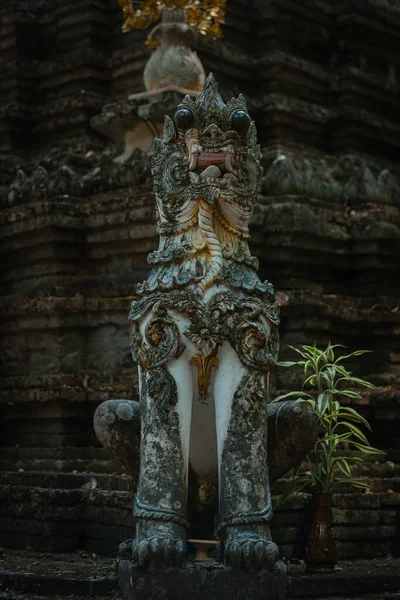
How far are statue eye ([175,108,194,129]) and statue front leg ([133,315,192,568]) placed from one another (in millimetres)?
1209

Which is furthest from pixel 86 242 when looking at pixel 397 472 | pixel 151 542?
pixel 151 542

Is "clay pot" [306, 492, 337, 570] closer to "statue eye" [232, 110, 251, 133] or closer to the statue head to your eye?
the statue head

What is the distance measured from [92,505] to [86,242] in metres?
2.93

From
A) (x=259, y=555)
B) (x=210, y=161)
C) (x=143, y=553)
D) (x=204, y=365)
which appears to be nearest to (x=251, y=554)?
(x=259, y=555)

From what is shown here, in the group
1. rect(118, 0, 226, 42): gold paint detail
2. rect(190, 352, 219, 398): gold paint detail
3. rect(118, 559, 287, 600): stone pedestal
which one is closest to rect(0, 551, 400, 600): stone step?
rect(118, 559, 287, 600): stone pedestal

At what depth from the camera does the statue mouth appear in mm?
6102

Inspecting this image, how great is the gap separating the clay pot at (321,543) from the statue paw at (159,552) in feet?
4.97

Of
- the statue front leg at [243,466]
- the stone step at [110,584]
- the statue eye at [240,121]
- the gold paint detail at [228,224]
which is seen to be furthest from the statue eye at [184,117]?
the stone step at [110,584]

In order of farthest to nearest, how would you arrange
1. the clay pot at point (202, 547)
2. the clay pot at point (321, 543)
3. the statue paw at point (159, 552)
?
the clay pot at point (321, 543)
the clay pot at point (202, 547)
the statue paw at point (159, 552)

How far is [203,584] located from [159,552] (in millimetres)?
300

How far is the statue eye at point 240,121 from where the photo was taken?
243 inches

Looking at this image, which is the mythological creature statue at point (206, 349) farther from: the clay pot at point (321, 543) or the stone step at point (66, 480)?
the stone step at point (66, 480)

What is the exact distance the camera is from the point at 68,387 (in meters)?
8.89

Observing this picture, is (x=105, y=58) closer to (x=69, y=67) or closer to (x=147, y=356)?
(x=69, y=67)
